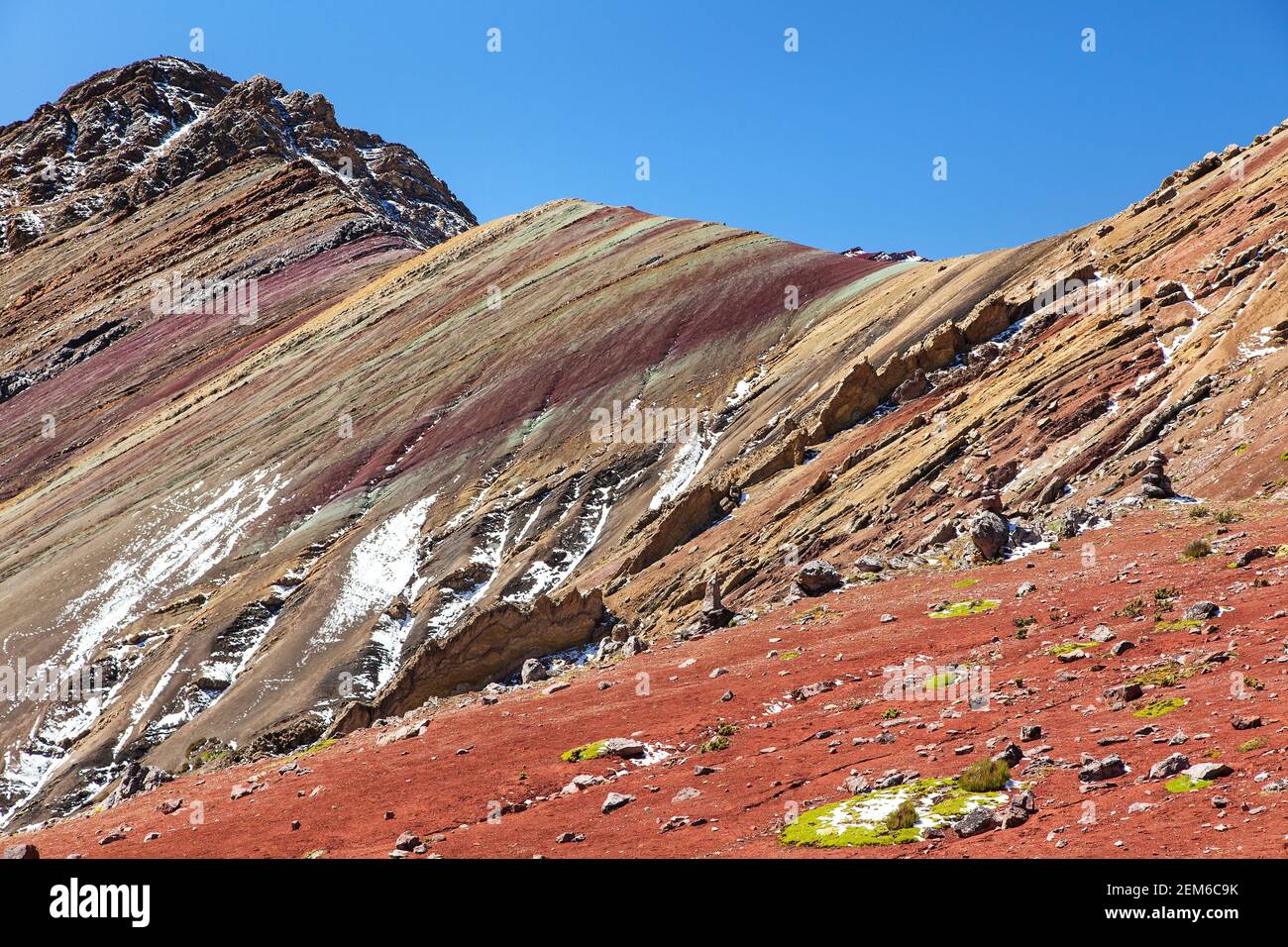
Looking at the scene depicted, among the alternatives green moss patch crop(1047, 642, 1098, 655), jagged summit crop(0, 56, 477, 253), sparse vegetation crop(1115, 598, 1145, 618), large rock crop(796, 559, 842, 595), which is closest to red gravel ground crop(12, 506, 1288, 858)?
sparse vegetation crop(1115, 598, 1145, 618)

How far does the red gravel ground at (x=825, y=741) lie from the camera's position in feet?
36.7

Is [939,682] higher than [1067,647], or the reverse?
[1067,647]

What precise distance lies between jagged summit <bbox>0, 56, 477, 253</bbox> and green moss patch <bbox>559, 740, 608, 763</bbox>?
333 feet

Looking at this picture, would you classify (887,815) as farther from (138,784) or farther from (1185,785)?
(138,784)

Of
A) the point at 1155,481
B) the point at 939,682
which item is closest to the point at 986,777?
the point at 939,682

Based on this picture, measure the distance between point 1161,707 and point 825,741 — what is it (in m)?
4.72

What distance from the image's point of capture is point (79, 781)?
3703 centimetres

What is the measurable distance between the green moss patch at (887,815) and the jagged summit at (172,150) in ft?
352

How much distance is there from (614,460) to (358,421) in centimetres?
1959

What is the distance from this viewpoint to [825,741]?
53.1ft

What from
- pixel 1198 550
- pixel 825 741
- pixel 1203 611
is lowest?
pixel 825 741

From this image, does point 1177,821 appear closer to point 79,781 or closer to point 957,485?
point 957,485

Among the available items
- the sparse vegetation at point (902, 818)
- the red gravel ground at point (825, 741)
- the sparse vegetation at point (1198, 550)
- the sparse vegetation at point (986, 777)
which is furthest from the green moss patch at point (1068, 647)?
the sparse vegetation at point (902, 818)
